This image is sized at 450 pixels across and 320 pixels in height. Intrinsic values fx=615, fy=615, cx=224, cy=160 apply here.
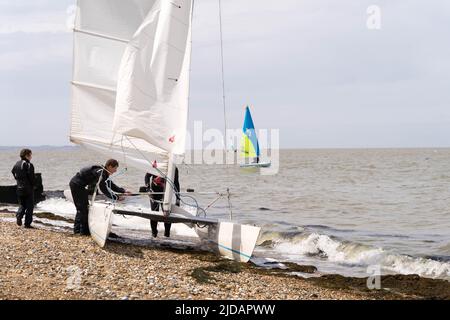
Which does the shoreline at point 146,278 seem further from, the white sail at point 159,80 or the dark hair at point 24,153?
the white sail at point 159,80

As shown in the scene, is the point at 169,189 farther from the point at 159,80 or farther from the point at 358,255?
the point at 358,255

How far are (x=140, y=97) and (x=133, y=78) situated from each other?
0.42m

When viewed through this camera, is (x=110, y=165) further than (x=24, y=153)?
No

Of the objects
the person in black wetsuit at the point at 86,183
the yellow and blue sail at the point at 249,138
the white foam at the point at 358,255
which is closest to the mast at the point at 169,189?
the person in black wetsuit at the point at 86,183

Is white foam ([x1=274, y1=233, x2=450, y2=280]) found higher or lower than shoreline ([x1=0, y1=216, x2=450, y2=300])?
lower

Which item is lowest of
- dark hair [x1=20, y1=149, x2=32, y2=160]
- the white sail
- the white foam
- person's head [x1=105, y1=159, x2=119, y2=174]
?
the white foam

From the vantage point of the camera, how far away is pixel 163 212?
518 inches

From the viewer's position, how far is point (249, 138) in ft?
182

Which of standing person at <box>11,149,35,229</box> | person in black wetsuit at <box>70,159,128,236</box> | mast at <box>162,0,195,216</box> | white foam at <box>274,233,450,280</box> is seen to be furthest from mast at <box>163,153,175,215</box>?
white foam at <box>274,233,450,280</box>

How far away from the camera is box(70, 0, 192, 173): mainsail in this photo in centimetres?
1300

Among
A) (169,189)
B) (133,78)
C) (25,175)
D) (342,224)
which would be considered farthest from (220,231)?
(342,224)

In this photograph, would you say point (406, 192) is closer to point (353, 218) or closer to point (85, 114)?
point (353, 218)

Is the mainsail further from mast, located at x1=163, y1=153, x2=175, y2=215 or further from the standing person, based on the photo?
the standing person
